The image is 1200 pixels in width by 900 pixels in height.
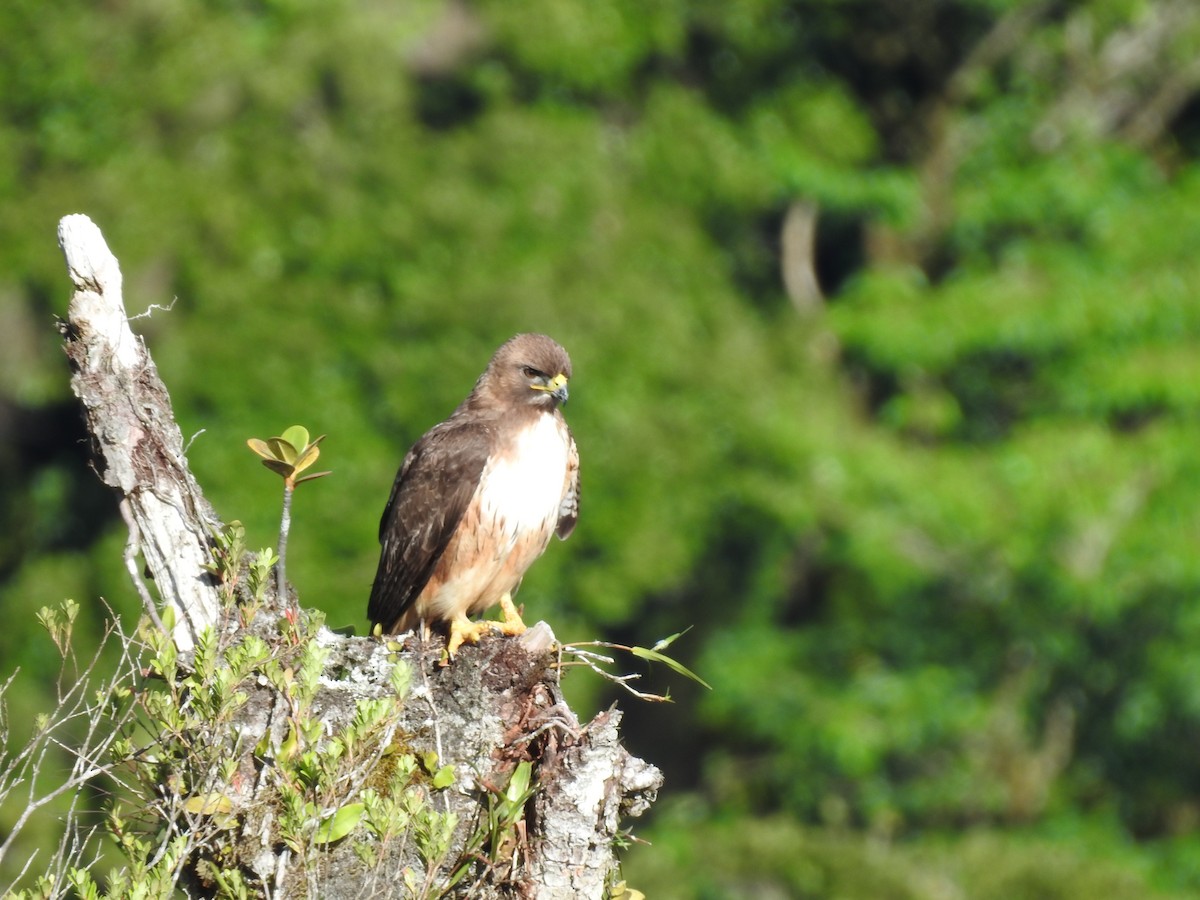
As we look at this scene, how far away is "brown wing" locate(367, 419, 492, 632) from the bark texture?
1.53 m

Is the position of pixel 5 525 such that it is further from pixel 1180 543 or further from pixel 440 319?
pixel 1180 543

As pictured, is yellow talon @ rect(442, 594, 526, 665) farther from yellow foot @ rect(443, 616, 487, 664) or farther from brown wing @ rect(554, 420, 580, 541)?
brown wing @ rect(554, 420, 580, 541)

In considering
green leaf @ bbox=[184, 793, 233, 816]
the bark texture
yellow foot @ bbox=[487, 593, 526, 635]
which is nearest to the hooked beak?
yellow foot @ bbox=[487, 593, 526, 635]

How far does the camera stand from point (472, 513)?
6008 mm

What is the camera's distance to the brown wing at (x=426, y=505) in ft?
19.6

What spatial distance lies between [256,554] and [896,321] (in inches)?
525

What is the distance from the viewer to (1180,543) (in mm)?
14938

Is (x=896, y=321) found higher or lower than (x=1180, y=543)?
higher

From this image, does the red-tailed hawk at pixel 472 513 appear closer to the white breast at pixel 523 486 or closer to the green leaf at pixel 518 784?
the white breast at pixel 523 486

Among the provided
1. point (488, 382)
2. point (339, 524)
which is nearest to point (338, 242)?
point (339, 524)

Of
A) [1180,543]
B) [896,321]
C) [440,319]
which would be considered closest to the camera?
[1180,543]

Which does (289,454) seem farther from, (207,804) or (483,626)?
(483,626)

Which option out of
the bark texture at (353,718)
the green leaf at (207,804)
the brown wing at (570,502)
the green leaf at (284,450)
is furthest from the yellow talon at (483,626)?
the green leaf at (207,804)

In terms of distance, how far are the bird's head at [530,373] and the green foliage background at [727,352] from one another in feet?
28.0
